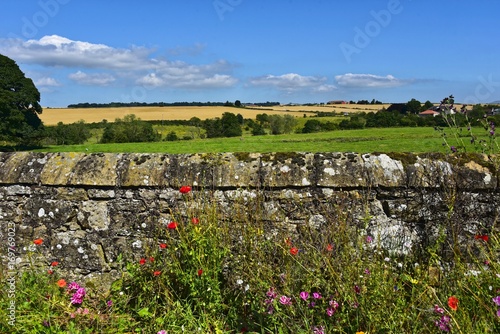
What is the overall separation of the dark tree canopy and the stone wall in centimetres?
3932

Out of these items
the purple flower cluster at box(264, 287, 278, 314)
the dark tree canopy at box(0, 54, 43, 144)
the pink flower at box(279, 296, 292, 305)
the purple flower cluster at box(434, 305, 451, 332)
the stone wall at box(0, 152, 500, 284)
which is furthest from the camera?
the dark tree canopy at box(0, 54, 43, 144)

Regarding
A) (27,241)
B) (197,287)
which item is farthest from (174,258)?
(27,241)

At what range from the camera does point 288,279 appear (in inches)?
110

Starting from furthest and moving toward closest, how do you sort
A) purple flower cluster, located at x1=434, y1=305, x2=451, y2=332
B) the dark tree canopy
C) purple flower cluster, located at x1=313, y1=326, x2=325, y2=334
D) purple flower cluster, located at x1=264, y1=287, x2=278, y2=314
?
the dark tree canopy
purple flower cluster, located at x1=264, y1=287, x2=278, y2=314
purple flower cluster, located at x1=313, y1=326, x2=325, y2=334
purple flower cluster, located at x1=434, y1=305, x2=451, y2=332

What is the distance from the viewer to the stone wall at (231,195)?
3426mm

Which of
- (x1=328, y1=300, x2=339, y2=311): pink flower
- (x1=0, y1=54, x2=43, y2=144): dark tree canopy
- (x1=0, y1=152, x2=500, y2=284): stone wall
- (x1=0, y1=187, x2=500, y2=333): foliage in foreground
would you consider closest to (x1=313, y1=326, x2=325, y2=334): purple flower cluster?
(x1=0, y1=187, x2=500, y2=333): foliage in foreground

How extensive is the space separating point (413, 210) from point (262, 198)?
1350 millimetres

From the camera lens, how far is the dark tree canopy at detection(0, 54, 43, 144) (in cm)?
3838

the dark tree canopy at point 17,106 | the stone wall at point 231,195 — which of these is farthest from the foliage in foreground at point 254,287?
the dark tree canopy at point 17,106

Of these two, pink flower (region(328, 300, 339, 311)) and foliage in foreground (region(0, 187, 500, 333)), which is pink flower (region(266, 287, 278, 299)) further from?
pink flower (region(328, 300, 339, 311))

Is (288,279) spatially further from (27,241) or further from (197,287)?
(27,241)

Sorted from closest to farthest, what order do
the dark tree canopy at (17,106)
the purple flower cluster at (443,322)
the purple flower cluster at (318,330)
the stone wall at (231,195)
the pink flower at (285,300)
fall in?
the purple flower cluster at (443,322) → the purple flower cluster at (318,330) → the pink flower at (285,300) → the stone wall at (231,195) → the dark tree canopy at (17,106)

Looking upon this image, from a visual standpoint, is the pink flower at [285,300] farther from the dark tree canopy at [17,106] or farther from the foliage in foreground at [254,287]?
the dark tree canopy at [17,106]

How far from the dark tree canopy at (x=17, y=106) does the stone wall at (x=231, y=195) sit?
39.3 m
